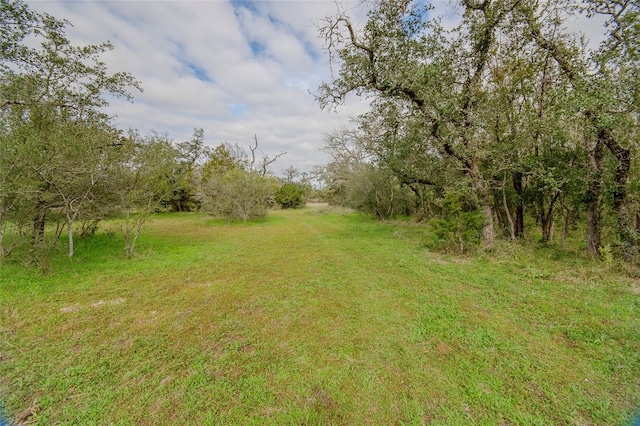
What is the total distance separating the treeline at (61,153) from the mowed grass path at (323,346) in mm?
1422

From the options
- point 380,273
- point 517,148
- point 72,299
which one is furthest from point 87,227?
point 517,148

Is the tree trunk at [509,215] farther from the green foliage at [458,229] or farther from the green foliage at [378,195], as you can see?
the green foliage at [378,195]

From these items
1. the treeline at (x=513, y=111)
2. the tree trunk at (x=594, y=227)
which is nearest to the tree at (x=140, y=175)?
the treeline at (x=513, y=111)

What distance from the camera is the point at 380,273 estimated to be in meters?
5.10

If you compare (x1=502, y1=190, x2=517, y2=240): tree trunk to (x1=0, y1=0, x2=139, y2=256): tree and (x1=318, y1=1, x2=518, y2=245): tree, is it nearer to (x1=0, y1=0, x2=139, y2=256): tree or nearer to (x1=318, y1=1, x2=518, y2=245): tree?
(x1=318, y1=1, x2=518, y2=245): tree

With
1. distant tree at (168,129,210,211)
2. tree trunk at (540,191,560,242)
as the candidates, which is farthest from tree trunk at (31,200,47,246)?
distant tree at (168,129,210,211)

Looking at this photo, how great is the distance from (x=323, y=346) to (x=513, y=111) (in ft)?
27.1

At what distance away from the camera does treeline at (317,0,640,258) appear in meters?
4.78

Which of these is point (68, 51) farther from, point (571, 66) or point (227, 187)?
point (571, 66)

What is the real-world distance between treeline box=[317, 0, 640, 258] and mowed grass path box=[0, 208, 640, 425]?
188cm

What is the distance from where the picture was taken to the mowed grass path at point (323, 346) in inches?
75.0

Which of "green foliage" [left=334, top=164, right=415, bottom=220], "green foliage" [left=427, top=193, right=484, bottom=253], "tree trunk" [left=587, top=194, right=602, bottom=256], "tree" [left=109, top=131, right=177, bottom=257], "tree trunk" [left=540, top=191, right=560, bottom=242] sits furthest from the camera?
"green foliage" [left=334, top=164, right=415, bottom=220]

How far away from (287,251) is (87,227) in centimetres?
623

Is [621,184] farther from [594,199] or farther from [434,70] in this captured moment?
[434,70]
